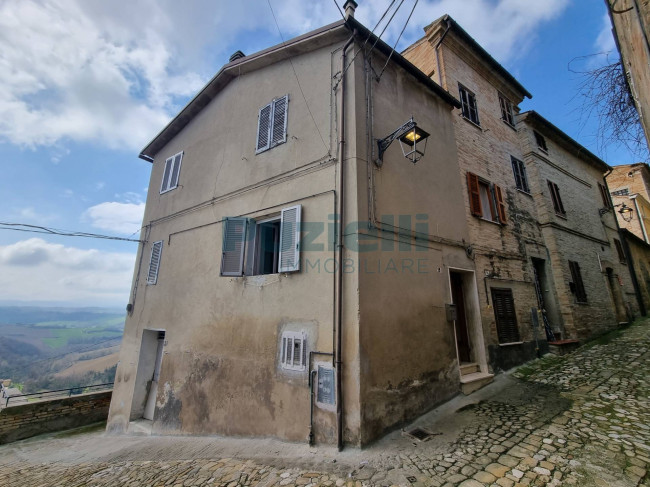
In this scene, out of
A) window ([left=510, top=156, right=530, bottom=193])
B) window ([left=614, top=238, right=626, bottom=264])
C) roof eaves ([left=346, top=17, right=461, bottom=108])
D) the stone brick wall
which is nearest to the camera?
roof eaves ([left=346, top=17, right=461, bottom=108])

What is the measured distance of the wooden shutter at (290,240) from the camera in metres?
5.09

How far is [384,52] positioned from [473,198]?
431 cm

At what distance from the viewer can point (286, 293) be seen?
200 inches

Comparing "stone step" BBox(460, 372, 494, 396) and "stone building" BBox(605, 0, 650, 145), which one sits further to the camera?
"stone step" BBox(460, 372, 494, 396)

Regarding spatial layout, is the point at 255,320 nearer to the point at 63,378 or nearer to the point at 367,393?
the point at 367,393

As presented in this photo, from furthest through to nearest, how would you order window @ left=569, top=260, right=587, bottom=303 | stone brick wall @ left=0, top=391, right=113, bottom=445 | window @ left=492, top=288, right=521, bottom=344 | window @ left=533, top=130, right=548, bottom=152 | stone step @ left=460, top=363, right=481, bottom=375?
window @ left=533, top=130, right=548, bottom=152, window @ left=569, top=260, right=587, bottom=303, stone brick wall @ left=0, top=391, right=113, bottom=445, window @ left=492, top=288, right=521, bottom=344, stone step @ left=460, top=363, right=481, bottom=375

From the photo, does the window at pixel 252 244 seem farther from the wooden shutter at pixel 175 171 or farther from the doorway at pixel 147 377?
the wooden shutter at pixel 175 171

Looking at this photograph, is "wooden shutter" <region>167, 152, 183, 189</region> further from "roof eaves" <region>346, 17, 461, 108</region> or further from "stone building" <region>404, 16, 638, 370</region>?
"stone building" <region>404, 16, 638, 370</region>

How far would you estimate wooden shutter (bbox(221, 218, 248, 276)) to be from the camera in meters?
5.92

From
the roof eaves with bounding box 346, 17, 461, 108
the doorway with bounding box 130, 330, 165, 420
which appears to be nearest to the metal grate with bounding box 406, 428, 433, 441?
the roof eaves with bounding box 346, 17, 461, 108

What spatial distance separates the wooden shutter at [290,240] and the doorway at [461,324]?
13.1 ft

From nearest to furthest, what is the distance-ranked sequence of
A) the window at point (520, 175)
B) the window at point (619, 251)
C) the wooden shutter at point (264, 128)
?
1. the wooden shutter at point (264, 128)
2. the window at point (520, 175)
3. the window at point (619, 251)

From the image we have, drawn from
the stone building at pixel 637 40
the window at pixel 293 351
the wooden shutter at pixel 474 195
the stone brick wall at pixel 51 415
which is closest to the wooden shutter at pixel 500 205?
the wooden shutter at pixel 474 195

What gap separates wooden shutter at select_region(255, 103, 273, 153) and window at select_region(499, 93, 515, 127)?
8906 millimetres
